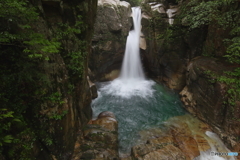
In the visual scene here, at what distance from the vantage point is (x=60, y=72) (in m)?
4.26

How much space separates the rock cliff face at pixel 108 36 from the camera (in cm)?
1202

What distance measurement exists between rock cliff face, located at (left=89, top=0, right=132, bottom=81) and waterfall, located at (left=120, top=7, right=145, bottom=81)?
0.80 m

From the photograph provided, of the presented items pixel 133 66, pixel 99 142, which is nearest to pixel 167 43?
pixel 133 66

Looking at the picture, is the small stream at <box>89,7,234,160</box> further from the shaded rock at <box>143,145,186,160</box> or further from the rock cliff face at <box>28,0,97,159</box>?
the rock cliff face at <box>28,0,97,159</box>

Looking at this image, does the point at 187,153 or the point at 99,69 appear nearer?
the point at 187,153

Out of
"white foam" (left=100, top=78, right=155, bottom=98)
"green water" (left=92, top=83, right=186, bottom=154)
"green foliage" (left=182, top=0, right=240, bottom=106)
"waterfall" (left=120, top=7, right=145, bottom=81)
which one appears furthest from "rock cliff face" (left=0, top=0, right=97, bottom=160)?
"waterfall" (left=120, top=7, right=145, bottom=81)

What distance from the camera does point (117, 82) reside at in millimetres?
14078

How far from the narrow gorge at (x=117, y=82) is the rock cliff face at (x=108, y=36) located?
0.31 ft

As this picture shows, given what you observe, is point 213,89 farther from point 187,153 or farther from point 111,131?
point 111,131

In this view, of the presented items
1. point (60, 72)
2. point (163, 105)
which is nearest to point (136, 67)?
point (163, 105)

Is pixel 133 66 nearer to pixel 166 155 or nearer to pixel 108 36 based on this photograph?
pixel 108 36

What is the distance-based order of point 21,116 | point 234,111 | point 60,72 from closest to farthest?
point 21,116 → point 60,72 → point 234,111

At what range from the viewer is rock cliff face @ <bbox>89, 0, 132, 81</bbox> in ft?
39.4

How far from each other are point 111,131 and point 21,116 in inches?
153
